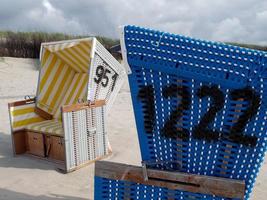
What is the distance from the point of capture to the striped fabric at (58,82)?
6559 millimetres

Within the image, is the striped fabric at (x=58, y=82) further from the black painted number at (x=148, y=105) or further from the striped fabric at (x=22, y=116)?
the black painted number at (x=148, y=105)

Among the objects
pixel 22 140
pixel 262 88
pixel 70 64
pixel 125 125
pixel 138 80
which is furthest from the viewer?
pixel 125 125

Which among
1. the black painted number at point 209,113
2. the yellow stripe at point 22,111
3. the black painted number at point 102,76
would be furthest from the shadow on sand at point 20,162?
the black painted number at point 209,113

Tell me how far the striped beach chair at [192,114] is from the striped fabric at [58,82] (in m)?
4.08

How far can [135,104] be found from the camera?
8.29 feet

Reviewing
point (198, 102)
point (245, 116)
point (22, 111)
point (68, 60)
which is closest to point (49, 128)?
point (22, 111)

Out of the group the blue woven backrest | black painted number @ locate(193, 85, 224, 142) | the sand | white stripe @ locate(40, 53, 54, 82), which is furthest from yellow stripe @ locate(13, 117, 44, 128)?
black painted number @ locate(193, 85, 224, 142)

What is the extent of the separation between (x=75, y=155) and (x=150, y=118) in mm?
2952

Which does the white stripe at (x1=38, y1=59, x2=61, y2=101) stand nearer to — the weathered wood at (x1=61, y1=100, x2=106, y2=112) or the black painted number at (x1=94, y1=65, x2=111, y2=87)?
the black painted number at (x1=94, y1=65, x2=111, y2=87)

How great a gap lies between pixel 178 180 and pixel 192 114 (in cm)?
51

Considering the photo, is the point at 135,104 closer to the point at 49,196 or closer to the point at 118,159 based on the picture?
the point at 49,196

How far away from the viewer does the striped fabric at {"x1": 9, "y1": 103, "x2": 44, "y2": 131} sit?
596cm

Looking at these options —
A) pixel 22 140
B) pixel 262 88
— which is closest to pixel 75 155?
pixel 22 140

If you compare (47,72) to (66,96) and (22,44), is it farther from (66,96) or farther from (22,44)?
(22,44)
